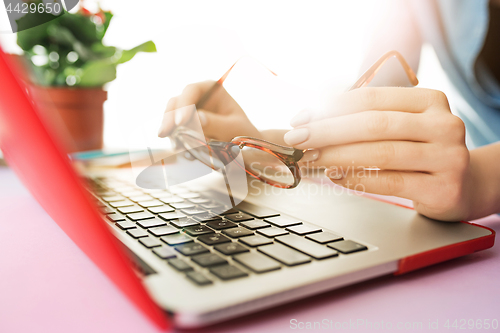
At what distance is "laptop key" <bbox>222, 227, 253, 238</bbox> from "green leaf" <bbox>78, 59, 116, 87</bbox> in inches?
28.1

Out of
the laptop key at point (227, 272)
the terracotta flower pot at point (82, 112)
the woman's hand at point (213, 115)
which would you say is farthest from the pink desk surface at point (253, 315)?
the terracotta flower pot at point (82, 112)

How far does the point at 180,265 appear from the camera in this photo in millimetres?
203

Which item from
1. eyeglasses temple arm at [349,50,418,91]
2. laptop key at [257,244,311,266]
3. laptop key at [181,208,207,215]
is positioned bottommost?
laptop key at [181,208,207,215]

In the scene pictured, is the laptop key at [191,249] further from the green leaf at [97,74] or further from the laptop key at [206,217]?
the green leaf at [97,74]

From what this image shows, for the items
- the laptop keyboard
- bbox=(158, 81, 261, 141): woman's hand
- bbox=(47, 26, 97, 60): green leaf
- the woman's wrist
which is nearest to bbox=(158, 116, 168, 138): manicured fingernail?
bbox=(158, 81, 261, 141): woman's hand

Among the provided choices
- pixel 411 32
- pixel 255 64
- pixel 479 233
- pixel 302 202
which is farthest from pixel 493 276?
pixel 411 32

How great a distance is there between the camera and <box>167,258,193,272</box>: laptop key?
199 millimetres

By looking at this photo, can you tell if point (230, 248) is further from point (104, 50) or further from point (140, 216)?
point (104, 50)

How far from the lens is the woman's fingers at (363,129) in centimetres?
31

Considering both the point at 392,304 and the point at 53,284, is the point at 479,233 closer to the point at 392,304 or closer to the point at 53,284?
the point at 392,304

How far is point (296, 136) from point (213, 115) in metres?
0.23

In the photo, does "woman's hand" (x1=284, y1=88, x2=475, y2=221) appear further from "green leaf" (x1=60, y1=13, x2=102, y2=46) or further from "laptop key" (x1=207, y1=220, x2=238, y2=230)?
"green leaf" (x1=60, y1=13, x2=102, y2=46)

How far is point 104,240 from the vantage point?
0.55ft

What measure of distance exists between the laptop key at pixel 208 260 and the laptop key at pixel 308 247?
58 millimetres
